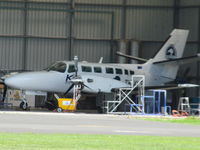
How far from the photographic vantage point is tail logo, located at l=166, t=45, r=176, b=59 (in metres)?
40.1

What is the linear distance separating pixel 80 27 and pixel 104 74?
21.0 ft

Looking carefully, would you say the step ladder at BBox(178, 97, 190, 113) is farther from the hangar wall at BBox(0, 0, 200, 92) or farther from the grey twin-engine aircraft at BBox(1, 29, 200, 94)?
the hangar wall at BBox(0, 0, 200, 92)

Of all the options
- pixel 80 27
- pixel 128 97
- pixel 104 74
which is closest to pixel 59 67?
pixel 104 74

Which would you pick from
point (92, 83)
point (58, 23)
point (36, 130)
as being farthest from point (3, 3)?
point (36, 130)

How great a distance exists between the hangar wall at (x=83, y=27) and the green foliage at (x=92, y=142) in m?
26.5

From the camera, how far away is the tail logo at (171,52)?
40.1 meters

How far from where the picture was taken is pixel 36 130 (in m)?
16.9

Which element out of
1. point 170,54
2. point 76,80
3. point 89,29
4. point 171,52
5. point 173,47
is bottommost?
point 76,80

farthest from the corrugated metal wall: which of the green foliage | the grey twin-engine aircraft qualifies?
the green foliage

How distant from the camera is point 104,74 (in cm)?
3712

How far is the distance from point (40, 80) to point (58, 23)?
25.7ft

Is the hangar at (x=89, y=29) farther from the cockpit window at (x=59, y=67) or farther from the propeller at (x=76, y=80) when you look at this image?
the propeller at (x=76, y=80)

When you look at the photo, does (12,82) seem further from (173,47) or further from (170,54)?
(173,47)

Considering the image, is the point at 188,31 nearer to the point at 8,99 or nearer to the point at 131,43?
the point at 131,43
